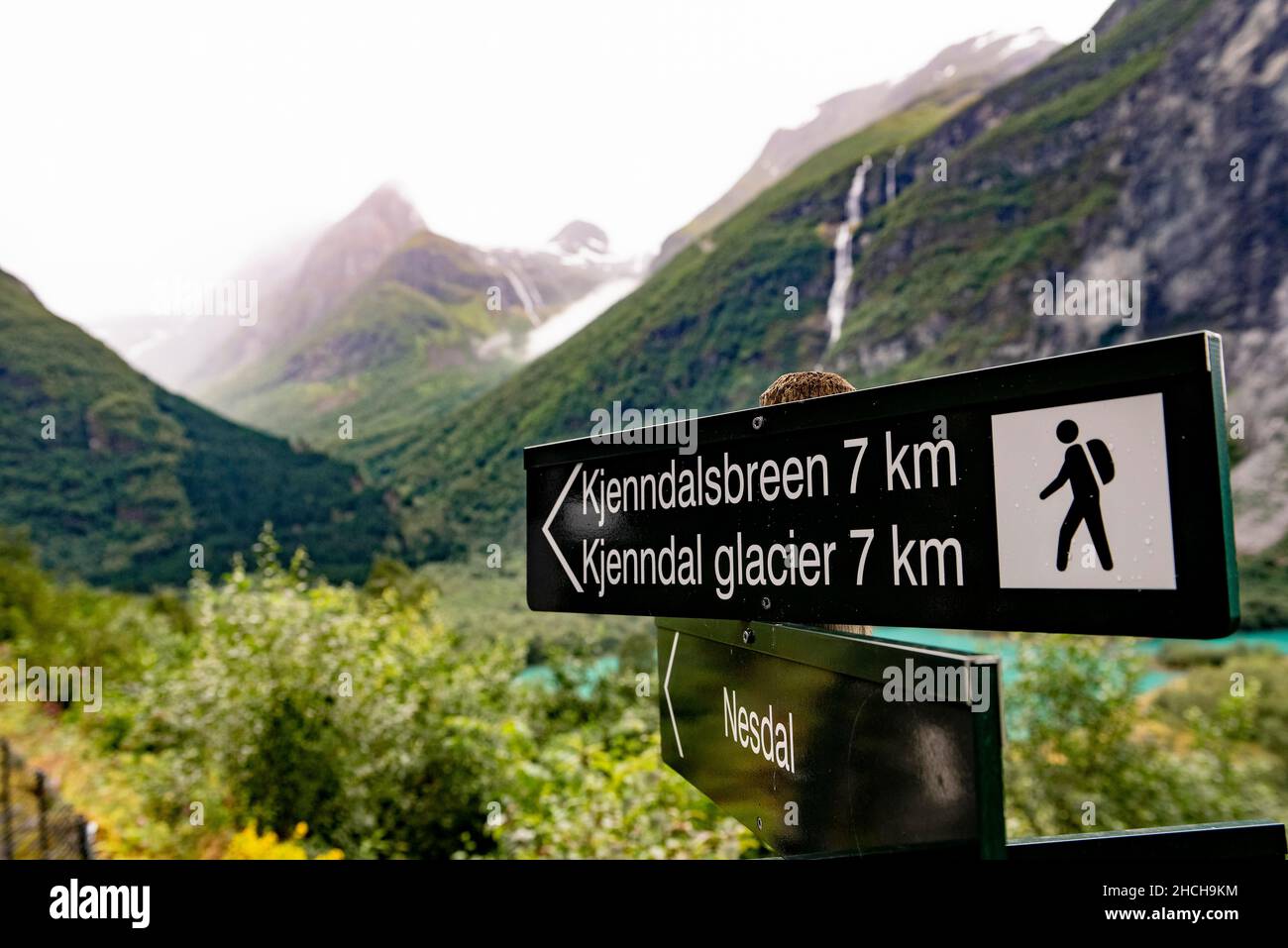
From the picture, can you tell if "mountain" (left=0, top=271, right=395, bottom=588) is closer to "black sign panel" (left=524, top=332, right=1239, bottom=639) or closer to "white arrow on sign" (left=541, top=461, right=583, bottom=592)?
"white arrow on sign" (left=541, top=461, right=583, bottom=592)

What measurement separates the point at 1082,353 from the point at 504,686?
801 cm

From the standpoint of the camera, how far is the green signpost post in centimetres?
72

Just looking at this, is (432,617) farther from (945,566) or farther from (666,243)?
(666,243)

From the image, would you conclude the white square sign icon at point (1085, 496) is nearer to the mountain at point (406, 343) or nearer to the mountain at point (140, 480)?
the mountain at point (140, 480)

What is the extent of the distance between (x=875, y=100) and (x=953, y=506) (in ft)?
359

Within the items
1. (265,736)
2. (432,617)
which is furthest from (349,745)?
(432,617)

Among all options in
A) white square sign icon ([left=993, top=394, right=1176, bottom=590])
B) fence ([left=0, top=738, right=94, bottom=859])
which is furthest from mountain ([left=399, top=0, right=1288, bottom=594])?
white square sign icon ([left=993, top=394, right=1176, bottom=590])

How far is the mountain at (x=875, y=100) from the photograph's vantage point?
87.2m

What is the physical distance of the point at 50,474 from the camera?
204ft

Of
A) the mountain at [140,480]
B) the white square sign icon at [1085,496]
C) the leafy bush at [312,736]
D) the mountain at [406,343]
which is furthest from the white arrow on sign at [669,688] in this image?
the mountain at [406,343]

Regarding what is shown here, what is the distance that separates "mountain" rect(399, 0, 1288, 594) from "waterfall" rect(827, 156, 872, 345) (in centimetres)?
67

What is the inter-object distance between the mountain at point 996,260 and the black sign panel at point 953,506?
138 ft

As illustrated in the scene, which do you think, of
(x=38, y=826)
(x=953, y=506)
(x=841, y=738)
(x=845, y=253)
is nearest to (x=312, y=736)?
(x=38, y=826)

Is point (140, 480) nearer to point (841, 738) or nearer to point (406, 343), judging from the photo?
point (406, 343)
